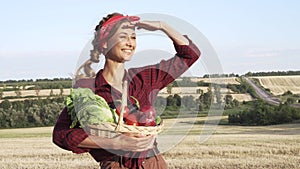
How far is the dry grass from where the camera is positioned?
23078mm

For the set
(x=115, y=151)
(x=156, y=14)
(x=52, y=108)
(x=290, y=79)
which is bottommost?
(x=52, y=108)

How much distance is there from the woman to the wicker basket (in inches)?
2.5

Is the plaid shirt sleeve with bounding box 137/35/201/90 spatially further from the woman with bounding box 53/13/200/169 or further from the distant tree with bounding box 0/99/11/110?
the distant tree with bounding box 0/99/11/110

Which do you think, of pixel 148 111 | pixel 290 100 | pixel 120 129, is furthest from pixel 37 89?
pixel 120 129

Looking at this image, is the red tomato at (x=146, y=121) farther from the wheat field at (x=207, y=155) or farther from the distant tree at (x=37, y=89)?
the distant tree at (x=37, y=89)

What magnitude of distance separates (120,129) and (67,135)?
310 mm

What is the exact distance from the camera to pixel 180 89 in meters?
3.14

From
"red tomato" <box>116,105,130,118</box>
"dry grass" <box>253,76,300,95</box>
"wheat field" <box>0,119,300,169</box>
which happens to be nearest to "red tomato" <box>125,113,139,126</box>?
"red tomato" <box>116,105,130,118</box>

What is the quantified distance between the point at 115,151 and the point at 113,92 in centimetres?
32

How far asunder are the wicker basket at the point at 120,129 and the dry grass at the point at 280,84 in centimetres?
2040

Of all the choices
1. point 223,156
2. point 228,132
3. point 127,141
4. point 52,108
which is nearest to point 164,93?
point 127,141

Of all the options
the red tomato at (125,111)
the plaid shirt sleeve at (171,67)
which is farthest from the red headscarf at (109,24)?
the red tomato at (125,111)

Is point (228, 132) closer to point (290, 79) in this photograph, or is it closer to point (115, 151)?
point (290, 79)

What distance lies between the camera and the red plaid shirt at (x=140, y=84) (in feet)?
9.16
